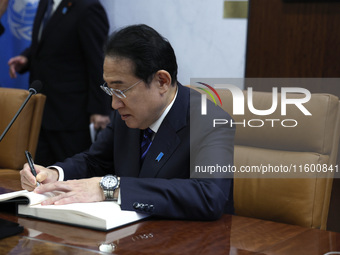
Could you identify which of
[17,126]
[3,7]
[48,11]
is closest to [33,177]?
[17,126]

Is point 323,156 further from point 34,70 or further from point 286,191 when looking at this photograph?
point 34,70

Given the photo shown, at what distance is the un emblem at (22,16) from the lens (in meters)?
3.98

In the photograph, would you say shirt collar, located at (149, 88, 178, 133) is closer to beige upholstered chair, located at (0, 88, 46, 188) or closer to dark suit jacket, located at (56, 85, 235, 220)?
dark suit jacket, located at (56, 85, 235, 220)

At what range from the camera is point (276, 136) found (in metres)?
2.00

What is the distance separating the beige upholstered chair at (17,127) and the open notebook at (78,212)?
122cm

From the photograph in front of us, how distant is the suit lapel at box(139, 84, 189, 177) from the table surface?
Answer: 340mm

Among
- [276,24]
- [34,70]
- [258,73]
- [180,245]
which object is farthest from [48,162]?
[180,245]

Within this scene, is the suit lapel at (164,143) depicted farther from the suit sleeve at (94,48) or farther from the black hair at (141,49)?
the suit sleeve at (94,48)

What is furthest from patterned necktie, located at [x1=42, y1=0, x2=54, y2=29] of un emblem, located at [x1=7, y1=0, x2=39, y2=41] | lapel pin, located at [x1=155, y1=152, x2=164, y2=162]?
lapel pin, located at [x1=155, y1=152, x2=164, y2=162]

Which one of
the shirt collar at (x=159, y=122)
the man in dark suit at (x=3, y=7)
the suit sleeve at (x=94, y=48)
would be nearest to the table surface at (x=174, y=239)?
the shirt collar at (x=159, y=122)

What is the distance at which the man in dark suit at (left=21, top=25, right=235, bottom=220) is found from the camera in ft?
5.10

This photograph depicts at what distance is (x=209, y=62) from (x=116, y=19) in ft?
2.81

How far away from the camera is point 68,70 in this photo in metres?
3.42

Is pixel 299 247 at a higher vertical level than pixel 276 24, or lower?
lower
